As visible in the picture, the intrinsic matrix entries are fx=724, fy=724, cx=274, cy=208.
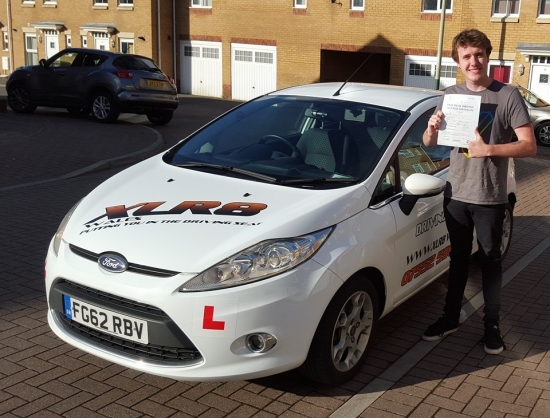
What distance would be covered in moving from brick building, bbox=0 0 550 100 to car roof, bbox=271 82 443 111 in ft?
66.0

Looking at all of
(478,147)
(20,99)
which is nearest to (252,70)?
(20,99)

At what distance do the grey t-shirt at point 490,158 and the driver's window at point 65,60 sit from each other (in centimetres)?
1481

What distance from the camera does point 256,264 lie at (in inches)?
142

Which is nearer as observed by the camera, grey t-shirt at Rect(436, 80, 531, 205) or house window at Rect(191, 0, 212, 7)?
grey t-shirt at Rect(436, 80, 531, 205)

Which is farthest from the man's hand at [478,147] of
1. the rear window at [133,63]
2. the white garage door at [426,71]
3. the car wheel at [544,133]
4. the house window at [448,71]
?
the house window at [448,71]

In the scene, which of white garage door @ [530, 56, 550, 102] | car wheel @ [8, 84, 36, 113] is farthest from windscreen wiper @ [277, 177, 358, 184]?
white garage door @ [530, 56, 550, 102]

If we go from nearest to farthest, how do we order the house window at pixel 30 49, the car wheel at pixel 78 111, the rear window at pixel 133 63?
the rear window at pixel 133 63
the car wheel at pixel 78 111
the house window at pixel 30 49

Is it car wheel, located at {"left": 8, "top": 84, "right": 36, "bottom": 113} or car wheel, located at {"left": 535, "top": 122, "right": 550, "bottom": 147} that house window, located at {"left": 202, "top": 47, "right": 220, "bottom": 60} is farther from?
car wheel, located at {"left": 535, "top": 122, "right": 550, "bottom": 147}

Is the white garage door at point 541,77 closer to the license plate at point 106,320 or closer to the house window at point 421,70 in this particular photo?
the house window at point 421,70

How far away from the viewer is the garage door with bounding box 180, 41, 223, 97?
32.9m

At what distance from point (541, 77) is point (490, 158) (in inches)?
850

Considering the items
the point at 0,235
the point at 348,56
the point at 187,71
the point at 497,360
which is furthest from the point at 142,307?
the point at 187,71

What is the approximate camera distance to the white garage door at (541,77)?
2394 centimetres

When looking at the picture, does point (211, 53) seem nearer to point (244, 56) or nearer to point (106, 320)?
point (244, 56)
